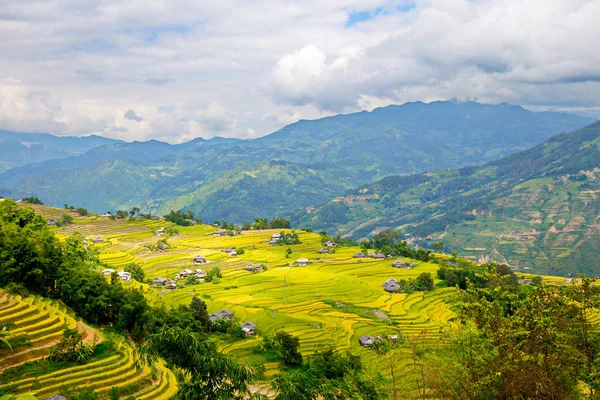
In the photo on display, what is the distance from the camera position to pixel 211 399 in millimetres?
12773

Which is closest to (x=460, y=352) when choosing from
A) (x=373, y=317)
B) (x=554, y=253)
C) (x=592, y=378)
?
(x=592, y=378)

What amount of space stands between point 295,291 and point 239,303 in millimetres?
10001

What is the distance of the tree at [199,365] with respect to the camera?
1269cm

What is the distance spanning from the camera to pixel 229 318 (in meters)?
49.7

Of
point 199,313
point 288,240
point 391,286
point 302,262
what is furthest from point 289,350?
point 288,240

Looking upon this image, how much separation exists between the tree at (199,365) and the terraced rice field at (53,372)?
14.2 metres

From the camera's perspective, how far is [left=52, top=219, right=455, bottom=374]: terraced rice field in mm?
47469

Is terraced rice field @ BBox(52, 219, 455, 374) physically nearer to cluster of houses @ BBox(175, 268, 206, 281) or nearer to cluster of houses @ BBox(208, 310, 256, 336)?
cluster of houses @ BBox(208, 310, 256, 336)

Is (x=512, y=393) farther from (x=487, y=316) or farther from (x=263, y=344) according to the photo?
(x=263, y=344)

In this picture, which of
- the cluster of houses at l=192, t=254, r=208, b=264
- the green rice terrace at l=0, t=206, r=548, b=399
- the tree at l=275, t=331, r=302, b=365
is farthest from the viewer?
the cluster of houses at l=192, t=254, r=208, b=264

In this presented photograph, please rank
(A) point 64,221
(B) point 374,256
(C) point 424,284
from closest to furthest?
1. (C) point 424,284
2. (B) point 374,256
3. (A) point 64,221

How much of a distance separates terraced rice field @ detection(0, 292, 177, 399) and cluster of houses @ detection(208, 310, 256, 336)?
16.2 meters

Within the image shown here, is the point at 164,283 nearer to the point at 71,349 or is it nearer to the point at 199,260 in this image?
the point at 199,260

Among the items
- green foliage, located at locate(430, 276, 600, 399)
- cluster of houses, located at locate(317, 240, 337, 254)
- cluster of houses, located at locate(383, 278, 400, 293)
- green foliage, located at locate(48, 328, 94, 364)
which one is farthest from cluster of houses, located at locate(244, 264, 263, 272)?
green foliage, located at locate(430, 276, 600, 399)
